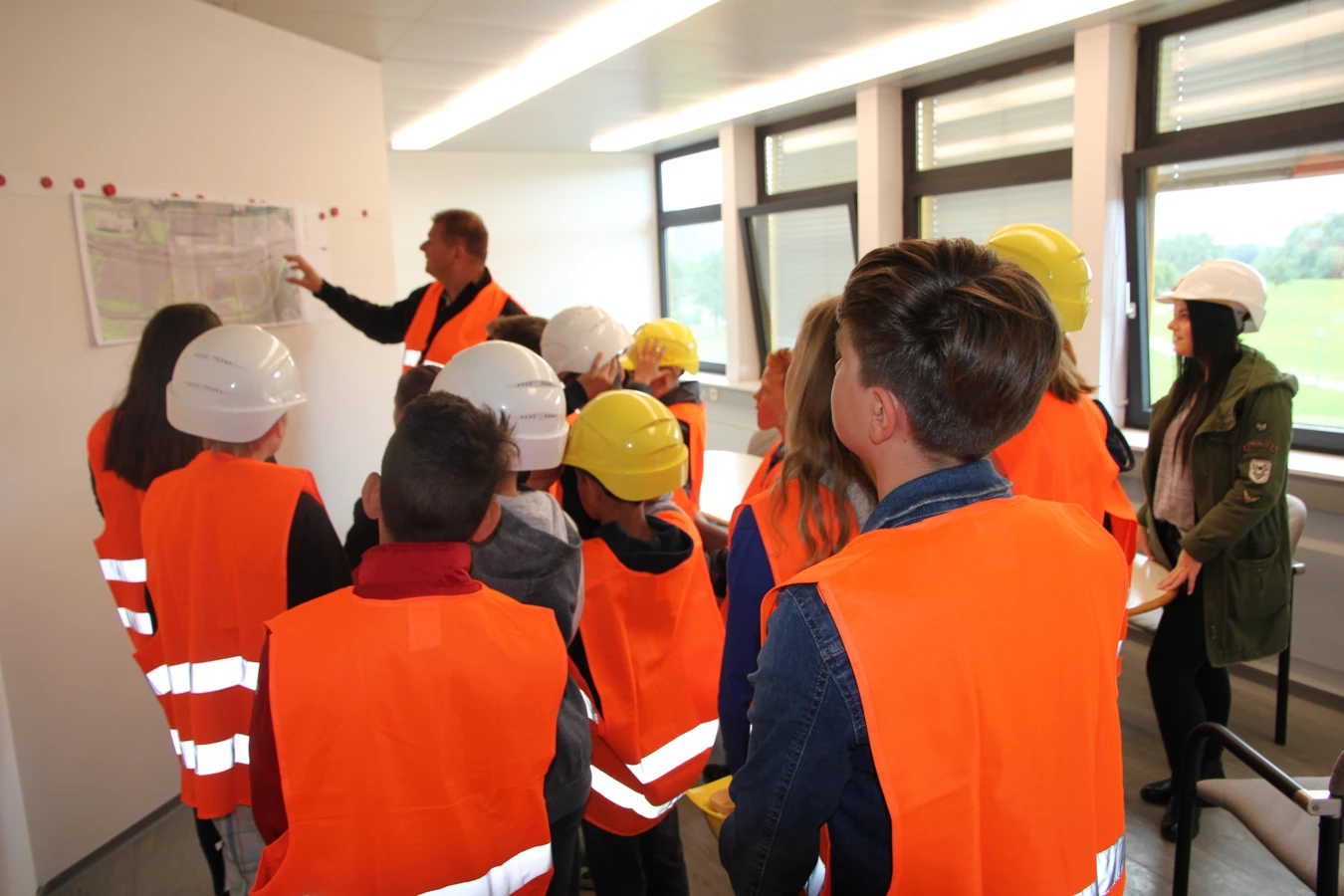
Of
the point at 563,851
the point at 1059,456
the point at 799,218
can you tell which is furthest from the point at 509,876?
the point at 799,218

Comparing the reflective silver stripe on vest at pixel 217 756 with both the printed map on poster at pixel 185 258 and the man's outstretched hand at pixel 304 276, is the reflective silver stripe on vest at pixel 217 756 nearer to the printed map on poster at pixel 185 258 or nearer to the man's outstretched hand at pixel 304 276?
the printed map on poster at pixel 185 258

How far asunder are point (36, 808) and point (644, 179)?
7037 mm

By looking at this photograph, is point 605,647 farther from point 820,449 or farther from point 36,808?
point 36,808

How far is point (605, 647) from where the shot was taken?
1759mm

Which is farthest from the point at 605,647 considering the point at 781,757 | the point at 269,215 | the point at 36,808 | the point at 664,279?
the point at 664,279

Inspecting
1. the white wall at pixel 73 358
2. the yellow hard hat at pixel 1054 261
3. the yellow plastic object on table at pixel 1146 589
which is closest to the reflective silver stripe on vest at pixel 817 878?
the yellow hard hat at pixel 1054 261

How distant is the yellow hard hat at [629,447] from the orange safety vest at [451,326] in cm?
174

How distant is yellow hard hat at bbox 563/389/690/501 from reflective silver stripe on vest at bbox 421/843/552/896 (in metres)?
0.74

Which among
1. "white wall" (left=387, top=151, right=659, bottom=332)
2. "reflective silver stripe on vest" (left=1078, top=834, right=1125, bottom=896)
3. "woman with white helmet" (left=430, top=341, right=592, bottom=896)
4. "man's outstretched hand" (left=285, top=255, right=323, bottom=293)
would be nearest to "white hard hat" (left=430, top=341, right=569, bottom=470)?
"woman with white helmet" (left=430, top=341, right=592, bottom=896)

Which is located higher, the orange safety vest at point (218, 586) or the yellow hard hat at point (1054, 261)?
the yellow hard hat at point (1054, 261)

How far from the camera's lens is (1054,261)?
1702 millimetres

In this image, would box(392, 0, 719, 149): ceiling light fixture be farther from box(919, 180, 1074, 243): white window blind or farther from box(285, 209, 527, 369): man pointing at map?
box(919, 180, 1074, 243): white window blind

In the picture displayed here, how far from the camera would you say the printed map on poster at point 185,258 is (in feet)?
8.84

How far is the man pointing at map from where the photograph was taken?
3449 millimetres
